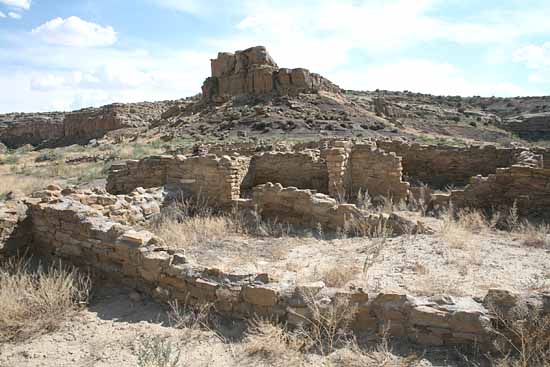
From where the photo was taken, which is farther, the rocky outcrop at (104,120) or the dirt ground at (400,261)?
the rocky outcrop at (104,120)

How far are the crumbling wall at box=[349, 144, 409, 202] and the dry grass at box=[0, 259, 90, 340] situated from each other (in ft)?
20.6

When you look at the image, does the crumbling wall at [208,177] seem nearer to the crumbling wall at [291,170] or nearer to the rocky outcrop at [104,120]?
the crumbling wall at [291,170]

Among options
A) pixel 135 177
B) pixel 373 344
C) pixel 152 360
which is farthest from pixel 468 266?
pixel 135 177

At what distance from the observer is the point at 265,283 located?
13.0 feet

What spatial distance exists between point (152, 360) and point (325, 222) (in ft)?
15.0

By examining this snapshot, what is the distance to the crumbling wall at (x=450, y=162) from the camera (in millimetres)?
11164

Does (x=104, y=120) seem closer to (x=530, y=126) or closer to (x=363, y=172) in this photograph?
(x=363, y=172)

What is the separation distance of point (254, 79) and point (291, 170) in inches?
1145

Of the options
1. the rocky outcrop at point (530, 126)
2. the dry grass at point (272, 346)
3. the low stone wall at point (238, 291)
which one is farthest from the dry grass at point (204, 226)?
the rocky outcrop at point (530, 126)

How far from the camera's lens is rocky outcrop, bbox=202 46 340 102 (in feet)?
117

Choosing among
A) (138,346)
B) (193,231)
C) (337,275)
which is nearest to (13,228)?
(193,231)

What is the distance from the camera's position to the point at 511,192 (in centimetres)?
830

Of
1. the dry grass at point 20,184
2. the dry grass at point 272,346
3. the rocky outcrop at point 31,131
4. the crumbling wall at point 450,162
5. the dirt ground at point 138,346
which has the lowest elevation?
the dirt ground at point 138,346

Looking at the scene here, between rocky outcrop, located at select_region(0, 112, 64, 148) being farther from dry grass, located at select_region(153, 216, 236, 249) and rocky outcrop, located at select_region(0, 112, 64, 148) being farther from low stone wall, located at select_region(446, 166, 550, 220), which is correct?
low stone wall, located at select_region(446, 166, 550, 220)
